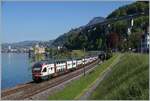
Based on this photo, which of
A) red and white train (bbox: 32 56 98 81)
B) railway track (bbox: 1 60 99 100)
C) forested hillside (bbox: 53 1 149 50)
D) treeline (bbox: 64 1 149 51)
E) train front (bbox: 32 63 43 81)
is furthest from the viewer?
forested hillside (bbox: 53 1 149 50)

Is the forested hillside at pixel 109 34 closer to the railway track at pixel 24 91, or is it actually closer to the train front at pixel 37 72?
the train front at pixel 37 72

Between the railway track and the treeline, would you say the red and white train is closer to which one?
the railway track

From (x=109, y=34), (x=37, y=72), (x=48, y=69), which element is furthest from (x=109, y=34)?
(x=37, y=72)

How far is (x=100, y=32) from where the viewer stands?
187500mm

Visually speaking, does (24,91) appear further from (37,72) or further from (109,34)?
(109,34)

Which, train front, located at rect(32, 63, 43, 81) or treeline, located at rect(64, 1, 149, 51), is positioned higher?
treeline, located at rect(64, 1, 149, 51)

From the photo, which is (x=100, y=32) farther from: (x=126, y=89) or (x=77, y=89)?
(x=126, y=89)

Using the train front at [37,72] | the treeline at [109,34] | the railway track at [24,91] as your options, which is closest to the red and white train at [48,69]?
the train front at [37,72]

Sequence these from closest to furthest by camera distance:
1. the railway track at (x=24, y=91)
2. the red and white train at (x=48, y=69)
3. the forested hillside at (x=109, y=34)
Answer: the railway track at (x=24, y=91) < the red and white train at (x=48, y=69) < the forested hillside at (x=109, y=34)

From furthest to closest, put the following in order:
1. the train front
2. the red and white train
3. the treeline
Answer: the treeline < the red and white train < the train front

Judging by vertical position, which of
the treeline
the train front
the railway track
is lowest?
the railway track

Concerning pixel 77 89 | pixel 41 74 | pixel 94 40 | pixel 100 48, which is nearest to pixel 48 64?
pixel 41 74

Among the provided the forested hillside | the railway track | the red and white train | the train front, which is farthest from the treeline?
the railway track

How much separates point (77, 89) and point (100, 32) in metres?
152
